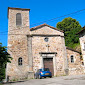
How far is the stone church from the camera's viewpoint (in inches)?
696

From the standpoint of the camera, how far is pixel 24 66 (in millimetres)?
17766

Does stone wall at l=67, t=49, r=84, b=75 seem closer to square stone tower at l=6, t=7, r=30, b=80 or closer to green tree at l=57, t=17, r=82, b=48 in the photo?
square stone tower at l=6, t=7, r=30, b=80

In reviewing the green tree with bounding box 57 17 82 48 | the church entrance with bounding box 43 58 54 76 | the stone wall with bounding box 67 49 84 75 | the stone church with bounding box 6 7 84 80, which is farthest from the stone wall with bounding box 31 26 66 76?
the green tree with bounding box 57 17 82 48

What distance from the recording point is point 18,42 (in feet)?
60.7

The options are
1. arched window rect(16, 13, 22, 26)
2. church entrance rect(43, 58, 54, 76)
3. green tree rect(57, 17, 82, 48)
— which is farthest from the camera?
green tree rect(57, 17, 82, 48)

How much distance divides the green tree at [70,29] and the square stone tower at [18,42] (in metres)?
17.9

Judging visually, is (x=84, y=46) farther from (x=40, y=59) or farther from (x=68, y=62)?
(x=40, y=59)

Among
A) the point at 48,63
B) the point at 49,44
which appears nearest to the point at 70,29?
the point at 49,44

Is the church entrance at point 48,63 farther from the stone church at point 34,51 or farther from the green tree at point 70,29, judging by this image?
the green tree at point 70,29

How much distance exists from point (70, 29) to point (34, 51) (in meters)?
21.6

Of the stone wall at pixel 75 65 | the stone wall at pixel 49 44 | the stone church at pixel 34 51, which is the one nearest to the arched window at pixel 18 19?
the stone church at pixel 34 51

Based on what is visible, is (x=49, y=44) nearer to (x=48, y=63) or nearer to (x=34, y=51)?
(x=34, y=51)

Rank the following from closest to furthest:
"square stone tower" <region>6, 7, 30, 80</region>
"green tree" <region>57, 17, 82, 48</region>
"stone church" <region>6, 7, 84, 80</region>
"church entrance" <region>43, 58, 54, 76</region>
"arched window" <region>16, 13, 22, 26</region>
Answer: "square stone tower" <region>6, 7, 30, 80</region>
"stone church" <region>6, 7, 84, 80</region>
"church entrance" <region>43, 58, 54, 76</region>
"arched window" <region>16, 13, 22, 26</region>
"green tree" <region>57, 17, 82, 48</region>

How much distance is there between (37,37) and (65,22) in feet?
72.8
